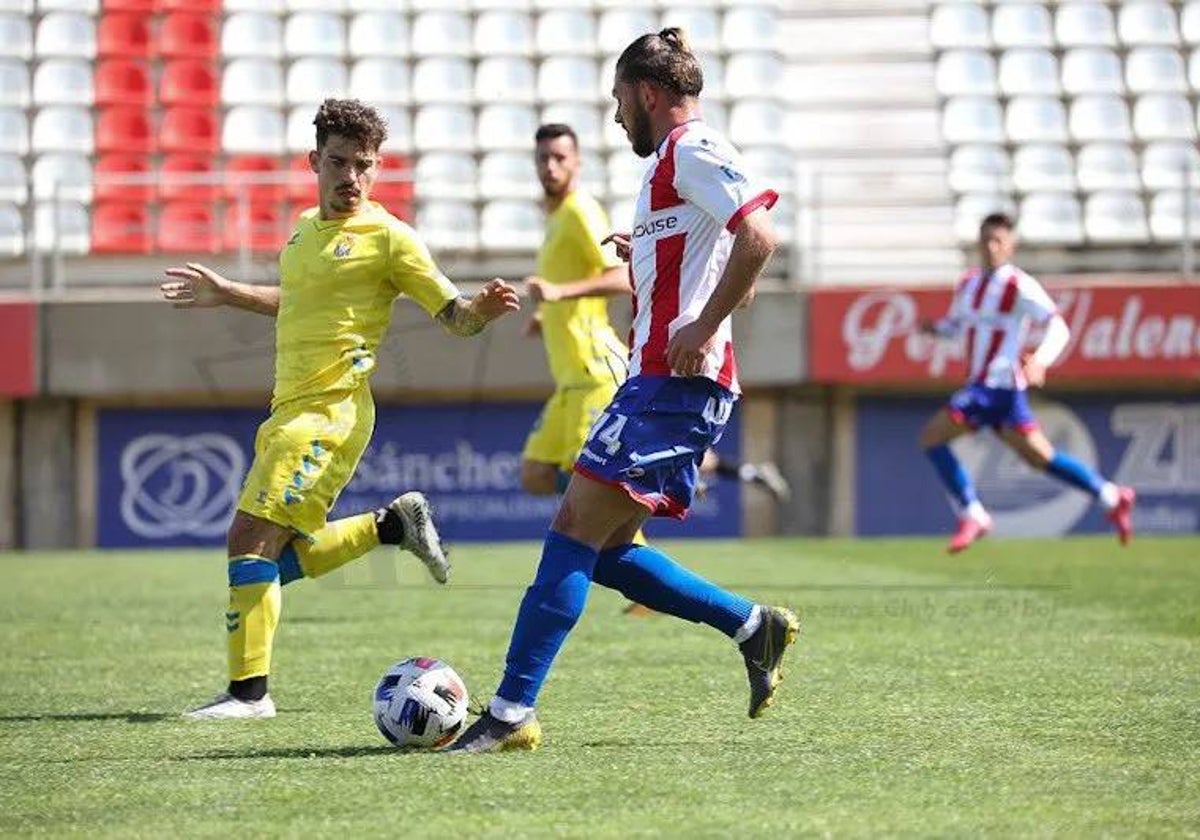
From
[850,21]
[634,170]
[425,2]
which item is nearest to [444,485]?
[634,170]

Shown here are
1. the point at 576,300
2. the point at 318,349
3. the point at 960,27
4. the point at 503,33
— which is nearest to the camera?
the point at 318,349

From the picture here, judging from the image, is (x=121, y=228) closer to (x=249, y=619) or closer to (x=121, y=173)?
(x=121, y=173)

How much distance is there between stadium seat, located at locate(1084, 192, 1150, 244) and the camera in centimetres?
1894

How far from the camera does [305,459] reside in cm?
683

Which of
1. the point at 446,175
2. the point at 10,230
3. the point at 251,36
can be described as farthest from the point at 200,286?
the point at 251,36

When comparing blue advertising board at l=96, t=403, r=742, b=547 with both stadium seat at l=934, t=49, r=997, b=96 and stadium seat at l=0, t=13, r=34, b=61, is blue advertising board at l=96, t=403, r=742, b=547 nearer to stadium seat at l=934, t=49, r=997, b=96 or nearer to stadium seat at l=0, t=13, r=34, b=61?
stadium seat at l=0, t=13, r=34, b=61

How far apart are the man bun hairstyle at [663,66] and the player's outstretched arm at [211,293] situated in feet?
5.81

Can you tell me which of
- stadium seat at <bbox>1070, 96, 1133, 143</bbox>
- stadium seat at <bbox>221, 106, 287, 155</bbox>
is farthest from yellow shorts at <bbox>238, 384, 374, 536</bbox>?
stadium seat at <bbox>1070, 96, 1133, 143</bbox>

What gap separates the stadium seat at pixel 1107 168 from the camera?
64.0 feet

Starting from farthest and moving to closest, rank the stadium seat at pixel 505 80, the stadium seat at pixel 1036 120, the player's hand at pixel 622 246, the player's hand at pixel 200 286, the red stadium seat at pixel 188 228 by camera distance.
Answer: the stadium seat at pixel 1036 120 < the stadium seat at pixel 505 80 < the red stadium seat at pixel 188 228 < the player's hand at pixel 200 286 < the player's hand at pixel 622 246

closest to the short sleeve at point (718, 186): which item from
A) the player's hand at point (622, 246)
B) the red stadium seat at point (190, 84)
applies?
the player's hand at point (622, 246)

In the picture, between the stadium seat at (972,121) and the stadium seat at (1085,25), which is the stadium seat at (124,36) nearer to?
the stadium seat at (972,121)

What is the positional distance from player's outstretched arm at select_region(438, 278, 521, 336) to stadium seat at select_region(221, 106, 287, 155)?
1280 cm

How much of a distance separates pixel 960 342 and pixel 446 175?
4.62 meters
